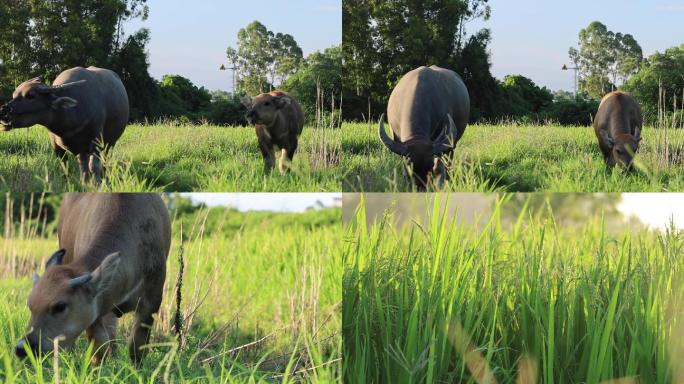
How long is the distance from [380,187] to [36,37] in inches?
73.0

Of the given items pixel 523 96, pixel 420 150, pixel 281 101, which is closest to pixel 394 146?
pixel 420 150

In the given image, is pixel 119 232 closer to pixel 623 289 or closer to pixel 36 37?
pixel 36 37

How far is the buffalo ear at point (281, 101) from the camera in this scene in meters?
3.87

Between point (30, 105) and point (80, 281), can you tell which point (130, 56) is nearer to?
point (30, 105)

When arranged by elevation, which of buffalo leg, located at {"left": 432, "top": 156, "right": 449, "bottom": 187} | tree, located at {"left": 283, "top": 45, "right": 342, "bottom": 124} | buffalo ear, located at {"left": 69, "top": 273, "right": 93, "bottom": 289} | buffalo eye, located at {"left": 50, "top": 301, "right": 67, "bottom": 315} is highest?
tree, located at {"left": 283, "top": 45, "right": 342, "bottom": 124}

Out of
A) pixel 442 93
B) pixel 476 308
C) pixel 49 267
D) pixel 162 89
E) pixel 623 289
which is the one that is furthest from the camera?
pixel 442 93

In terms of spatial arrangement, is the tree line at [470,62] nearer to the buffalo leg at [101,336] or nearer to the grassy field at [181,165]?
the grassy field at [181,165]

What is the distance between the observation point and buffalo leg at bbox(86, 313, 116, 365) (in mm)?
3319

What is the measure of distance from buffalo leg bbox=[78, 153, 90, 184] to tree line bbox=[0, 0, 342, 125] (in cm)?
41

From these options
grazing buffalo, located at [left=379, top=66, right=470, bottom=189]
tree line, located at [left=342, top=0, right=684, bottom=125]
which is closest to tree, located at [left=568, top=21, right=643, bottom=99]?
tree line, located at [left=342, top=0, right=684, bottom=125]

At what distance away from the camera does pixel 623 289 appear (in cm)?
274

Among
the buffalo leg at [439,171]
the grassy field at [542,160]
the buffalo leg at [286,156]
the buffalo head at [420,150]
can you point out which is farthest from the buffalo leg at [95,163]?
the buffalo leg at [439,171]

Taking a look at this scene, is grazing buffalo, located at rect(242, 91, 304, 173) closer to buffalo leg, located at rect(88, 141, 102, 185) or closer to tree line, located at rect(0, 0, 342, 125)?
tree line, located at rect(0, 0, 342, 125)

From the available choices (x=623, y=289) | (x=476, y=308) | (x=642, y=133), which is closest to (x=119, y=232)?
(x=476, y=308)
